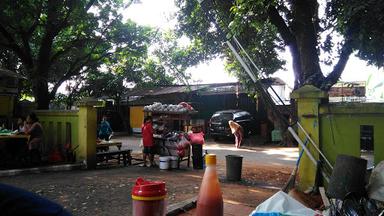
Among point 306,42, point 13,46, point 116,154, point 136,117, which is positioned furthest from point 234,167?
point 136,117

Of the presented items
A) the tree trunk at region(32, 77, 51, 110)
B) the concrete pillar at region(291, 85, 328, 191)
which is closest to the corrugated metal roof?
the tree trunk at region(32, 77, 51, 110)

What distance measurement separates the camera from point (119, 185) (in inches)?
343

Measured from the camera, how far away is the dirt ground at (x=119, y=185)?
689 centimetres

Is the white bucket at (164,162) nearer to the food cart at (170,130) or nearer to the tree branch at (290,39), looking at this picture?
the food cart at (170,130)

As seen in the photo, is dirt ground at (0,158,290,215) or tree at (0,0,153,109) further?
tree at (0,0,153,109)

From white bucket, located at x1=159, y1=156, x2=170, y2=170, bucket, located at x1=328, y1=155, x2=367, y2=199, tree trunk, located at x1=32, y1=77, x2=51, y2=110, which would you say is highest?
tree trunk, located at x1=32, y1=77, x2=51, y2=110

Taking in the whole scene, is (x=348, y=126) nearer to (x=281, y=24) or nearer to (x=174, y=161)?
(x=281, y=24)

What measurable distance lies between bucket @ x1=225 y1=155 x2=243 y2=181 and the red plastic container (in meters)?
7.28

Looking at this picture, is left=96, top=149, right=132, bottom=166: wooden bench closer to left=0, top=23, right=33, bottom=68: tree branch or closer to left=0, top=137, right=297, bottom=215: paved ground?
left=0, top=137, right=297, bottom=215: paved ground

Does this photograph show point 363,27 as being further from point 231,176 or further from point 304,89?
point 231,176

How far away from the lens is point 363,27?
670 cm

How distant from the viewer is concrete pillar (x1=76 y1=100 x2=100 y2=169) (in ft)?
38.9

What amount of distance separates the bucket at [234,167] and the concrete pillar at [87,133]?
185 inches

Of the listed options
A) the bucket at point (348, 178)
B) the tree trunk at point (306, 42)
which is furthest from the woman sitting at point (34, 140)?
the bucket at point (348, 178)
